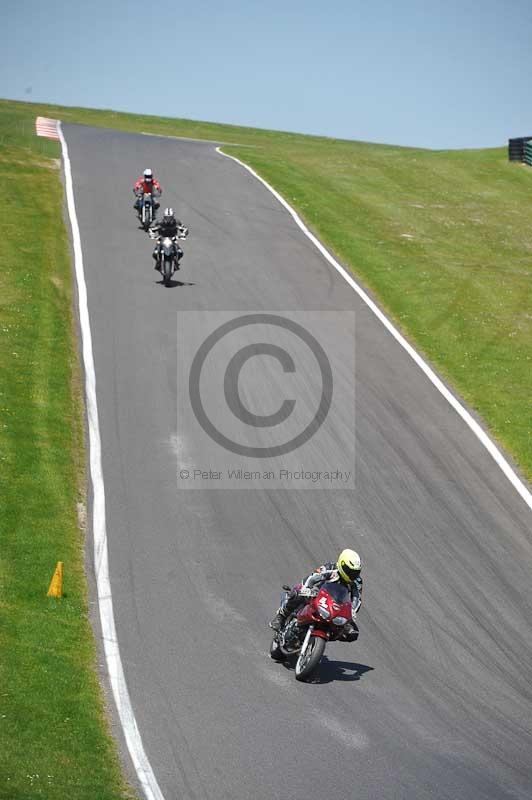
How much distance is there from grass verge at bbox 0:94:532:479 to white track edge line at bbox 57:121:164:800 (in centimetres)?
866

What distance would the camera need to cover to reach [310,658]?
13.1m

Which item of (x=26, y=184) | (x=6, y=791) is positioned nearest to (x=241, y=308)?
(x=26, y=184)

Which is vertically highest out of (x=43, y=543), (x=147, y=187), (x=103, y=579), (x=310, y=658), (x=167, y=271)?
(x=147, y=187)

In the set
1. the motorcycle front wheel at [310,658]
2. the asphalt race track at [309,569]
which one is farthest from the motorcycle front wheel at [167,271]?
the motorcycle front wheel at [310,658]

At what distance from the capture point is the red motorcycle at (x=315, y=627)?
13.1 m

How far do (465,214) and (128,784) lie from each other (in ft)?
125

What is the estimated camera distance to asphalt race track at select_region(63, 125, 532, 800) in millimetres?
11234

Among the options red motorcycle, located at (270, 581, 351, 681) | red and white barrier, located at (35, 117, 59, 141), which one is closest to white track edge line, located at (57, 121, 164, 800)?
red motorcycle, located at (270, 581, 351, 681)

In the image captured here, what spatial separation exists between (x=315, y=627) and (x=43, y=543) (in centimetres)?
516

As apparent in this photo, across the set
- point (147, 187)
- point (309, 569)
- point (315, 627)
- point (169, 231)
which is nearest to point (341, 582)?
point (315, 627)

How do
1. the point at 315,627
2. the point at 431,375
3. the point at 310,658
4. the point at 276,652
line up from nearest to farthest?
the point at 310,658, the point at 315,627, the point at 276,652, the point at 431,375

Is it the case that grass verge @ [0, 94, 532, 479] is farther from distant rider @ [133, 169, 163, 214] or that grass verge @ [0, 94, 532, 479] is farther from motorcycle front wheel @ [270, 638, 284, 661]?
motorcycle front wheel @ [270, 638, 284, 661]

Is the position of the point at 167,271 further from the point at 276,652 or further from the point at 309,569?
the point at 276,652

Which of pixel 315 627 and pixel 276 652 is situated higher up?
pixel 315 627
